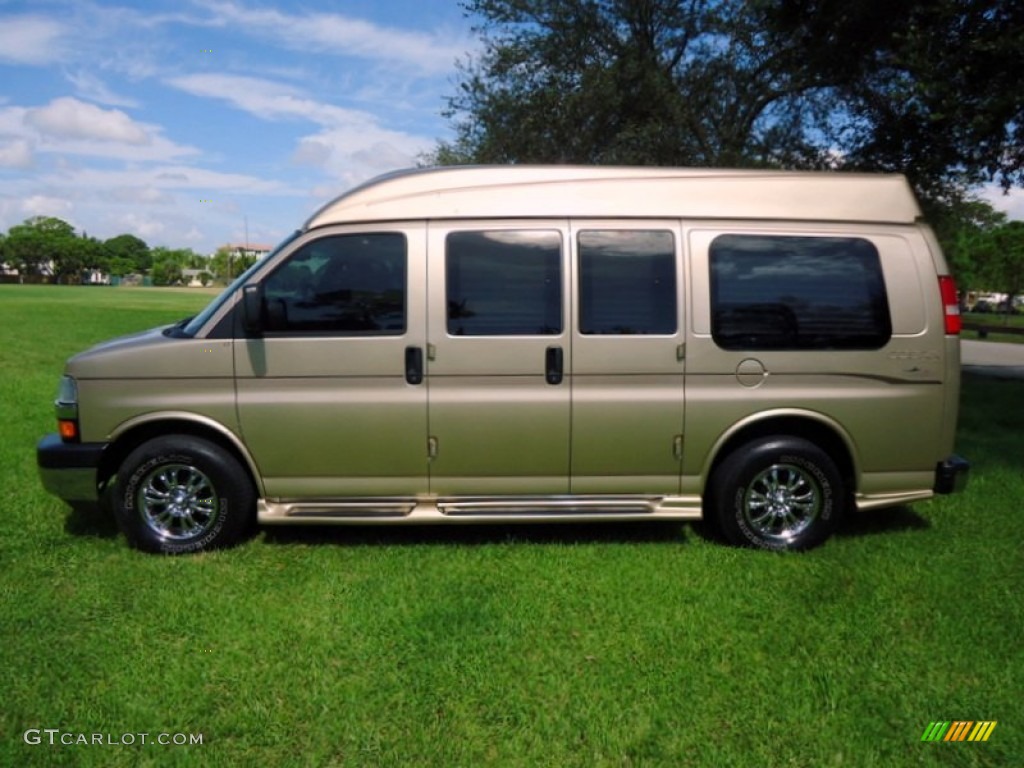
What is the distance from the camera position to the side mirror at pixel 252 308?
4.59 meters

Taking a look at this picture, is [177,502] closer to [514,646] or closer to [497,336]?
[497,336]

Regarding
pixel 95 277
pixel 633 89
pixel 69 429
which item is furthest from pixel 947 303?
pixel 95 277

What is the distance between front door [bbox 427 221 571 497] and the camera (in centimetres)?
468

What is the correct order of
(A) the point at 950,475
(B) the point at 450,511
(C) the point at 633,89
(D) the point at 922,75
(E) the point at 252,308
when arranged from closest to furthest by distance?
(E) the point at 252,308 → (B) the point at 450,511 → (A) the point at 950,475 → (D) the point at 922,75 → (C) the point at 633,89

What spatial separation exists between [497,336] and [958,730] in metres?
2.99

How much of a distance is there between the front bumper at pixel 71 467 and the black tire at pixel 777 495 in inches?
153

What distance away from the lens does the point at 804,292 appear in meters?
4.84

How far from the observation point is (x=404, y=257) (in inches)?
185

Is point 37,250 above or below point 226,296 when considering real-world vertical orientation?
above

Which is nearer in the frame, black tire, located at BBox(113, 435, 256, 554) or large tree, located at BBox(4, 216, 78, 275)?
black tire, located at BBox(113, 435, 256, 554)

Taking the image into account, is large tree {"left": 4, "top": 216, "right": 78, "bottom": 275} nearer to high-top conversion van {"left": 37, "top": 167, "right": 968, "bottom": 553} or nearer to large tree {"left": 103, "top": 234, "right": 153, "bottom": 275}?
large tree {"left": 103, "top": 234, "right": 153, "bottom": 275}

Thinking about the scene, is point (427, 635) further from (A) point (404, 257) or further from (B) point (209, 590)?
(A) point (404, 257)

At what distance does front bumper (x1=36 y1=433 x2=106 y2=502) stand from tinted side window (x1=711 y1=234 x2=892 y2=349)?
4.03m

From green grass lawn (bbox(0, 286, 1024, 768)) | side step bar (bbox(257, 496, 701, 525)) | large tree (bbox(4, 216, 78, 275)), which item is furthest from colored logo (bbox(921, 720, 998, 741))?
large tree (bbox(4, 216, 78, 275))
